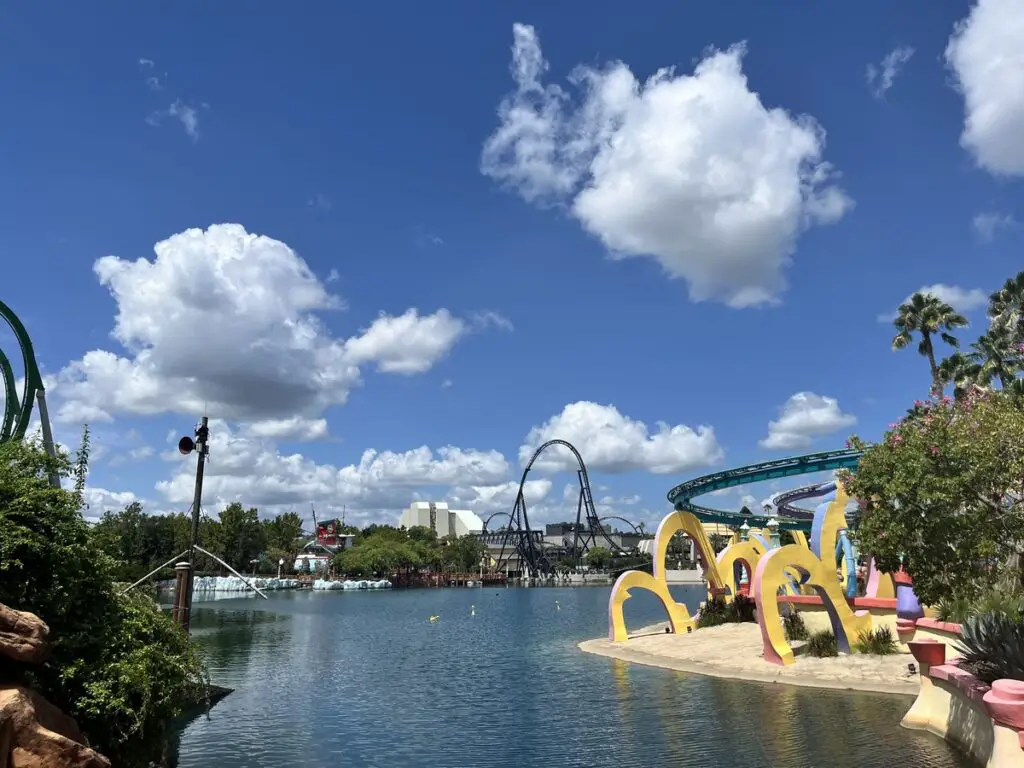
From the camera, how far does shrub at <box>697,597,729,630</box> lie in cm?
3700

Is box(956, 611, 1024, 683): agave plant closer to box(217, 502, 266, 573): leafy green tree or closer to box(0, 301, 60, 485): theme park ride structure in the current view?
box(0, 301, 60, 485): theme park ride structure

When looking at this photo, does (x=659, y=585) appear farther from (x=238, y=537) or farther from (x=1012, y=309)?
(x=238, y=537)

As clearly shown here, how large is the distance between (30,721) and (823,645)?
24389 mm

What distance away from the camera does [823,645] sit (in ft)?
85.9

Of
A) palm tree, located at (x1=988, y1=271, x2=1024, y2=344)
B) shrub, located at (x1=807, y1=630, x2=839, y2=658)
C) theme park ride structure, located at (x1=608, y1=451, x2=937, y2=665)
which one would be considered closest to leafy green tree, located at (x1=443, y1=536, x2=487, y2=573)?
theme park ride structure, located at (x1=608, y1=451, x2=937, y2=665)

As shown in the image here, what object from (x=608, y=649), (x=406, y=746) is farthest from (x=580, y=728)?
(x=608, y=649)

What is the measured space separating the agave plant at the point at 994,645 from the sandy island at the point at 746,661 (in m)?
8.27

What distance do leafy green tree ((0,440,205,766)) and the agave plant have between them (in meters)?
14.4

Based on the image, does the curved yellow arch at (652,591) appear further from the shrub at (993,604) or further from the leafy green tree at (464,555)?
the leafy green tree at (464,555)

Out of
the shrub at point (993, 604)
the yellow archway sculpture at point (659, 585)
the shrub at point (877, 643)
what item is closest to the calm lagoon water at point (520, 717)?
the shrub at point (993, 604)

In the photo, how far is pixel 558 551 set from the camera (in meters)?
175

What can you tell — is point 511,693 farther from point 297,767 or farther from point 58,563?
point 58,563

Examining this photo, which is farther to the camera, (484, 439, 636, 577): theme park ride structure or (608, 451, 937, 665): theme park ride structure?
(484, 439, 636, 577): theme park ride structure

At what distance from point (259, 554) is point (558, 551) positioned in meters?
68.7
